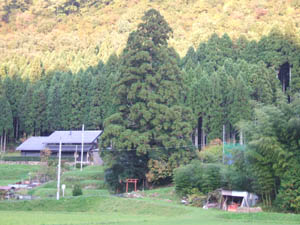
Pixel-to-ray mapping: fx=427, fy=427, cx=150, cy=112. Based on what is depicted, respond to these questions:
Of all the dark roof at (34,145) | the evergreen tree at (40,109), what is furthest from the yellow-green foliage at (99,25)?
the dark roof at (34,145)

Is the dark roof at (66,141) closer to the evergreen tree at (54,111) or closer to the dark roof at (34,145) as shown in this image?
the dark roof at (34,145)

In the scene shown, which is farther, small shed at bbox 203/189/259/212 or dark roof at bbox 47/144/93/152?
dark roof at bbox 47/144/93/152

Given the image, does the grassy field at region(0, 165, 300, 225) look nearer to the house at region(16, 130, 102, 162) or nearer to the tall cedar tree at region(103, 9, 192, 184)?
the tall cedar tree at region(103, 9, 192, 184)

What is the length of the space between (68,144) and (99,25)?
235 ft

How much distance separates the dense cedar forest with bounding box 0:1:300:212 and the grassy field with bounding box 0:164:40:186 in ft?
35.5

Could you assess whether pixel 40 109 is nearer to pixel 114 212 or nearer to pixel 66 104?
pixel 66 104

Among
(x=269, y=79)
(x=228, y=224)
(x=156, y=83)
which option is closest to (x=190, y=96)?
(x=269, y=79)

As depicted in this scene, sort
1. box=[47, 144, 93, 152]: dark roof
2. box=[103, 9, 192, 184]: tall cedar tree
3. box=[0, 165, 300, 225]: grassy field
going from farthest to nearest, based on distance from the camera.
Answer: box=[47, 144, 93, 152]: dark roof
box=[103, 9, 192, 184]: tall cedar tree
box=[0, 165, 300, 225]: grassy field

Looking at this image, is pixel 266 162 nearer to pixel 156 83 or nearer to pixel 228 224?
pixel 228 224

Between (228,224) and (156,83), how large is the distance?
19.3 meters

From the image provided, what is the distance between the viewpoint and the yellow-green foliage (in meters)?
73.2

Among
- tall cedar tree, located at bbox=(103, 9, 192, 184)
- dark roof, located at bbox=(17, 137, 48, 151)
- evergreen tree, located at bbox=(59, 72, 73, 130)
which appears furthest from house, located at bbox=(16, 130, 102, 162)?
tall cedar tree, located at bbox=(103, 9, 192, 184)

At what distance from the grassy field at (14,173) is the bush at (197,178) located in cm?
1812

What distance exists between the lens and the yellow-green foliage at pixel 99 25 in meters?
73.2
